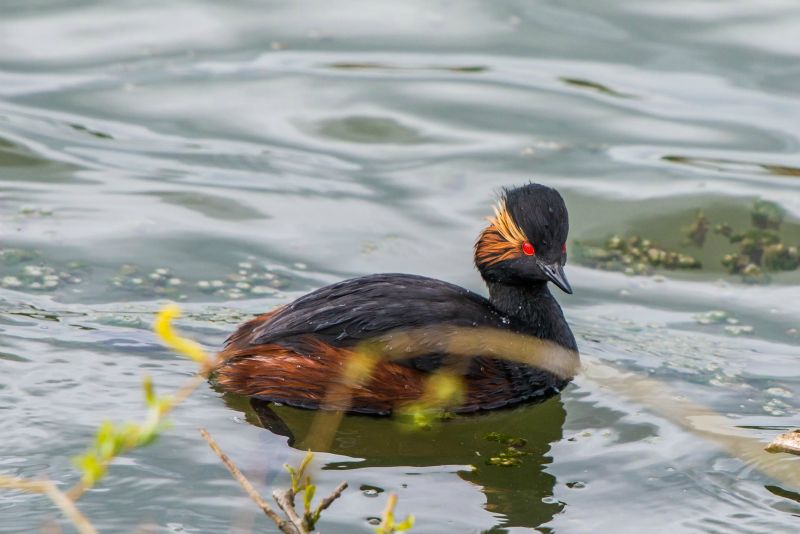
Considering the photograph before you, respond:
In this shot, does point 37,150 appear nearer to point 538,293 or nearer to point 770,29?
point 538,293

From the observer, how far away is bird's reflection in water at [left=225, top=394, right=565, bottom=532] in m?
5.19

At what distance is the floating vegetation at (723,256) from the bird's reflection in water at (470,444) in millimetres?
2250

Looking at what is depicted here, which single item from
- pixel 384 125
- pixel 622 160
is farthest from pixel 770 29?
pixel 384 125

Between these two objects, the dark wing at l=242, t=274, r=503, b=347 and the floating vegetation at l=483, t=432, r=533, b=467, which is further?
the dark wing at l=242, t=274, r=503, b=347

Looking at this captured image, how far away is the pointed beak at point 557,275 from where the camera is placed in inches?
249

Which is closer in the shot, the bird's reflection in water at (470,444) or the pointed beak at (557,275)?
the bird's reflection in water at (470,444)

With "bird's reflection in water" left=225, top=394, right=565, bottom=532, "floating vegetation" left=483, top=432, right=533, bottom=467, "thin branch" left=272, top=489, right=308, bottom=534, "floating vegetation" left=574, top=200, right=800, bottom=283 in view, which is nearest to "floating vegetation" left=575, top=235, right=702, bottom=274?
"floating vegetation" left=574, top=200, right=800, bottom=283

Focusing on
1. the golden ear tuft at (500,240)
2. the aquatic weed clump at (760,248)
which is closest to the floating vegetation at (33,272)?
the golden ear tuft at (500,240)

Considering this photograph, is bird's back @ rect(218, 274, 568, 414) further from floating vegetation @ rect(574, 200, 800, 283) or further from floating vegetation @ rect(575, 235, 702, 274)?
floating vegetation @ rect(574, 200, 800, 283)

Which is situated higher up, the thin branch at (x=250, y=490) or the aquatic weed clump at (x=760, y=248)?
the aquatic weed clump at (x=760, y=248)

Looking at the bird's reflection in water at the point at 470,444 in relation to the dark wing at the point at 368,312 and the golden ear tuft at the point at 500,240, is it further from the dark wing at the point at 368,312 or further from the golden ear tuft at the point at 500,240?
the golden ear tuft at the point at 500,240

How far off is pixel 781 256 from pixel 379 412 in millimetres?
3582

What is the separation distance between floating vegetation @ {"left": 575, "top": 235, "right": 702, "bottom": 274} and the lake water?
13 cm

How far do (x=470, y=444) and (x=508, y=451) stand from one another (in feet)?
0.57
